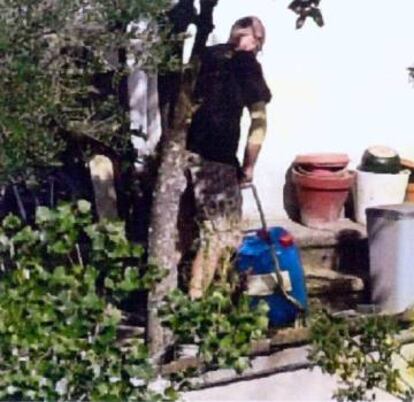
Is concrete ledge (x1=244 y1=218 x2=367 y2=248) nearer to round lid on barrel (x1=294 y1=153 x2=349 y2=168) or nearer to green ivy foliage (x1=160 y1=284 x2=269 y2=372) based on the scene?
round lid on barrel (x1=294 y1=153 x2=349 y2=168)

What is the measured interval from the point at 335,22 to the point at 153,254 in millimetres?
3682

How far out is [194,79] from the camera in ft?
21.0

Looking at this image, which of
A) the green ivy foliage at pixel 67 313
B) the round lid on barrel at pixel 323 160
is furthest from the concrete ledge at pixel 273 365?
the round lid on barrel at pixel 323 160

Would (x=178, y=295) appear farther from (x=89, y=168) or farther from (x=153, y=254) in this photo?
(x=89, y=168)

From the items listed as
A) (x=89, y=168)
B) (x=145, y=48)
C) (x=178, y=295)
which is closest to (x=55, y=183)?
(x=89, y=168)

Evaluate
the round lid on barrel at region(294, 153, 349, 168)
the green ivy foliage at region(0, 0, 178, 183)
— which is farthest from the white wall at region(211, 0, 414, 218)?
the green ivy foliage at region(0, 0, 178, 183)

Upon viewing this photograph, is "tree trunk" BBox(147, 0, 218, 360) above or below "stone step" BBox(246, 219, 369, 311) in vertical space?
above

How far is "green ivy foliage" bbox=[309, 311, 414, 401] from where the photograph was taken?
6.03 meters

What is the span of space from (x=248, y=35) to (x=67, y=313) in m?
3.90

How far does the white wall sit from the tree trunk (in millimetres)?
3267

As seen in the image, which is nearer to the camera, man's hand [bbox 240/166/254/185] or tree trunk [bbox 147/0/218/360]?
tree trunk [bbox 147/0/218/360]

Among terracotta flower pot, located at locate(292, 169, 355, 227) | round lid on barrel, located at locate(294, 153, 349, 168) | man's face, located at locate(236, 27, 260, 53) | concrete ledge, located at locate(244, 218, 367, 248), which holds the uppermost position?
man's face, located at locate(236, 27, 260, 53)

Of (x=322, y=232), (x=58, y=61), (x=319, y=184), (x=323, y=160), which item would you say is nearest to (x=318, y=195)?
(x=319, y=184)

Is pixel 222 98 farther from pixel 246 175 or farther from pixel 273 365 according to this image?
pixel 273 365
